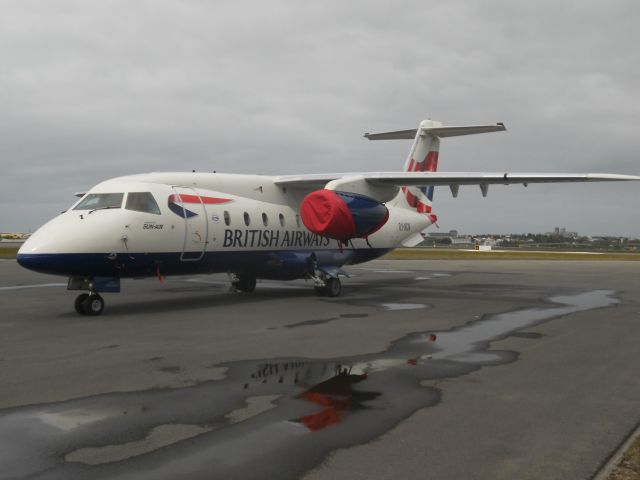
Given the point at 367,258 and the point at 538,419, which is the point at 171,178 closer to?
the point at 367,258

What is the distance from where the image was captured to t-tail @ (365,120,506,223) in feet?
74.4

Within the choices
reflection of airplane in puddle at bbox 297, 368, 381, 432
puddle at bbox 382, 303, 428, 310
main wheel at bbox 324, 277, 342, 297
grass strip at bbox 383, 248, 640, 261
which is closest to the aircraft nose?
reflection of airplane in puddle at bbox 297, 368, 381, 432

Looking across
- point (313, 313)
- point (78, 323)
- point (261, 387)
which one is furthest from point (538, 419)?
point (78, 323)

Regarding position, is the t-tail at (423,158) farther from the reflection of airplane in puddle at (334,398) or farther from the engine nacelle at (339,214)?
the reflection of airplane in puddle at (334,398)

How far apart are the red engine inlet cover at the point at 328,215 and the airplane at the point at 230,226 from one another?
0.03 meters

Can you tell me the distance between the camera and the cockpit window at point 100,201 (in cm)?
1373

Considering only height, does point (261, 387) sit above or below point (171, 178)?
below

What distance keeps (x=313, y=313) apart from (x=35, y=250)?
6045 mm

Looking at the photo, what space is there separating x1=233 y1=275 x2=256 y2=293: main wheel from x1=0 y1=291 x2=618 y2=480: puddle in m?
10.6

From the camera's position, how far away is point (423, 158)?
23375 millimetres

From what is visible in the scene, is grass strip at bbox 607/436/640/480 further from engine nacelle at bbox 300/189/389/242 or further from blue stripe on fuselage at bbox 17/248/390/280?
engine nacelle at bbox 300/189/389/242

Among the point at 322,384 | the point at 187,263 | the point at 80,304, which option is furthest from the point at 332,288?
the point at 322,384

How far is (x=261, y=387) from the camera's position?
7.00 meters

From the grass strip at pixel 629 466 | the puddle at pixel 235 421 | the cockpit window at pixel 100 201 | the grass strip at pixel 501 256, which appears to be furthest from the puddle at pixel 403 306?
the grass strip at pixel 501 256
